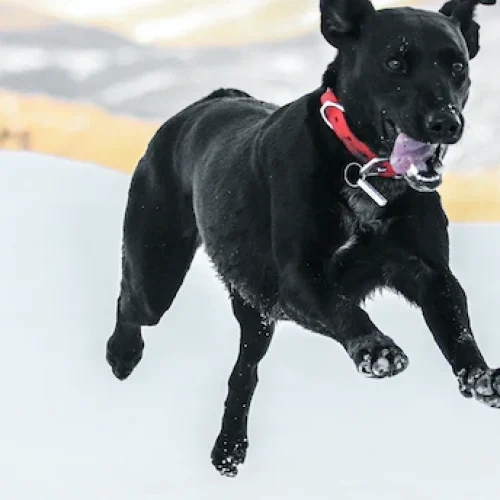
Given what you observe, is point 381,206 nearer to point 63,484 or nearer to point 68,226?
point 63,484

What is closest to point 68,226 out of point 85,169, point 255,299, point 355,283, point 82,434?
point 85,169

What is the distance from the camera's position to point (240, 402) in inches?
223

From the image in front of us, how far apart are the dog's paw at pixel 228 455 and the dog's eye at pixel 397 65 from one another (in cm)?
238

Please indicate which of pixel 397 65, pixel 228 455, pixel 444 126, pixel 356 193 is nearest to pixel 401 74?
pixel 397 65

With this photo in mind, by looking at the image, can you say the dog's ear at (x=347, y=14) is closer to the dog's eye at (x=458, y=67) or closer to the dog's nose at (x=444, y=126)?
the dog's eye at (x=458, y=67)

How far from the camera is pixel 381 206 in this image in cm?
424

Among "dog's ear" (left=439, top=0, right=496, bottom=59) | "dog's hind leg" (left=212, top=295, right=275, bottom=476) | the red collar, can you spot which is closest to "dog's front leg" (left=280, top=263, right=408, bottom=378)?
the red collar

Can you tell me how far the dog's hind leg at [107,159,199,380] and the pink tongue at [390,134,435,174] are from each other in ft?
5.94

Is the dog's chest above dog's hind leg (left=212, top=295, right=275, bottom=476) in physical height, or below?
above

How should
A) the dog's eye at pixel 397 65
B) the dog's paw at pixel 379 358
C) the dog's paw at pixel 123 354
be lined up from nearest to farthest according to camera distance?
the dog's paw at pixel 379 358 < the dog's eye at pixel 397 65 < the dog's paw at pixel 123 354

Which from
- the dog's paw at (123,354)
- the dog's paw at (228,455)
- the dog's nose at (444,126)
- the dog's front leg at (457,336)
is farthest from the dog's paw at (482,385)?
the dog's paw at (123,354)

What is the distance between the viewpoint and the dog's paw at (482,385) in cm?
365

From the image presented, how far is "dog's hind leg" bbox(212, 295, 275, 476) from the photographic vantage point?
564cm

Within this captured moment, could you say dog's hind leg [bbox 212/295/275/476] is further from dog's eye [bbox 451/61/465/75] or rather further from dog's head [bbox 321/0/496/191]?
dog's eye [bbox 451/61/465/75]
